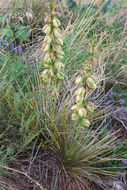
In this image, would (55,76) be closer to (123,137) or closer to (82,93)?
(82,93)

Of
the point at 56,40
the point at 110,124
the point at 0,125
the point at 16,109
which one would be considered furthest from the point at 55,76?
the point at 110,124

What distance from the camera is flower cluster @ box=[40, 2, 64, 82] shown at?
1257 millimetres

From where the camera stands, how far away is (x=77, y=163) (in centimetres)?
176

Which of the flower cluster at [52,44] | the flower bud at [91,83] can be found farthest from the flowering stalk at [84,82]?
the flower cluster at [52,44]

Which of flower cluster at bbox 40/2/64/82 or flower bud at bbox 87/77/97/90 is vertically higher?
flower cluster at bbox 40/2/64/82

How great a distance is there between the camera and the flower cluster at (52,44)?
1.26 meters

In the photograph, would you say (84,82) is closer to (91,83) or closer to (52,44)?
(91,83)

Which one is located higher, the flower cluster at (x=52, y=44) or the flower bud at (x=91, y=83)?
the flower cluster at (x=52, y=44)

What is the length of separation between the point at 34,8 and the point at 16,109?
7.56ft

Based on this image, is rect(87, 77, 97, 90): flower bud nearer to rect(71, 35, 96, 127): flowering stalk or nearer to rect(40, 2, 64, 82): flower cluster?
rect(71, 35, 96, 127): flowering stalk

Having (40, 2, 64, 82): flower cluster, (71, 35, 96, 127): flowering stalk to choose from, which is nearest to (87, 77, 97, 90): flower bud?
(71, 35, 96, 127): flowering stalk

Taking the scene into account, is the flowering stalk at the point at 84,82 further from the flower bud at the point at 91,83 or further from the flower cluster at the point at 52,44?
the flower cluster at the point at 52,44

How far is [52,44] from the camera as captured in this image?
1.36m

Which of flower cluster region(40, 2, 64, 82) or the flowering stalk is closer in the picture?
the flowering stalk
